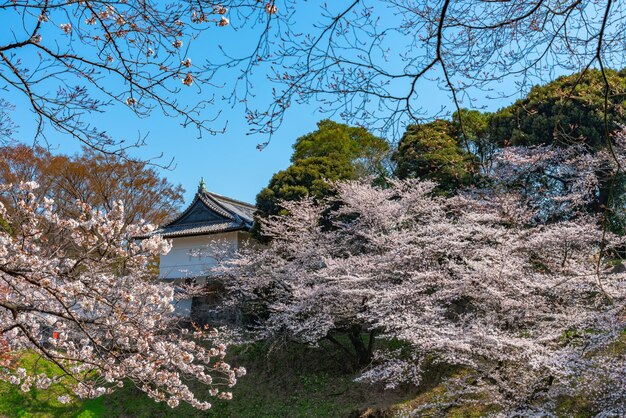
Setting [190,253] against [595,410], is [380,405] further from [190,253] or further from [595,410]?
[190,253]

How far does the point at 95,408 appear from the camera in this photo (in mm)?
10711

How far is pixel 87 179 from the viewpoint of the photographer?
18312 mm

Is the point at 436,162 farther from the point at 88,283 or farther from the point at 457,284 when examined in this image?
the point at 88,283

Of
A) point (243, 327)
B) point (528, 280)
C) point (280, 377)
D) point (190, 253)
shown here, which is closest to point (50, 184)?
point (190, 253)

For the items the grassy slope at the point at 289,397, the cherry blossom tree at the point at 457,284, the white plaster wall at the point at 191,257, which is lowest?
the grassy slope at the point at 289,397

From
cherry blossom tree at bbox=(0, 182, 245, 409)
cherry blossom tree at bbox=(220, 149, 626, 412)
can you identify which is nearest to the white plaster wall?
cherry blossom tree at bbox=(220, 149, 626, 412)

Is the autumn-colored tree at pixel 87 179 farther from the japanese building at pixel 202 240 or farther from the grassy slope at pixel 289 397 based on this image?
the grassy slope at pixel 289 397

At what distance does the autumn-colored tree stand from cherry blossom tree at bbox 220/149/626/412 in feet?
23.3

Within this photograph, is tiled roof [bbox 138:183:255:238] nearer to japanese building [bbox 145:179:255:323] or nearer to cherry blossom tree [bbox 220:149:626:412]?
japanese building [bbox 145:179:255:323]

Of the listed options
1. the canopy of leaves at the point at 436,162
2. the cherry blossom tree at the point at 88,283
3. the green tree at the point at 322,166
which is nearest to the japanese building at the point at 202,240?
the green tree at the point at 322,166

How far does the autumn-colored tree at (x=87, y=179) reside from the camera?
1731 centimetres

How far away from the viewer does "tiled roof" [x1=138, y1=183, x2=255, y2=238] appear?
16.7 m

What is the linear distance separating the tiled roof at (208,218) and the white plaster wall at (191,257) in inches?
13.2

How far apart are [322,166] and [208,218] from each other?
5508mm
